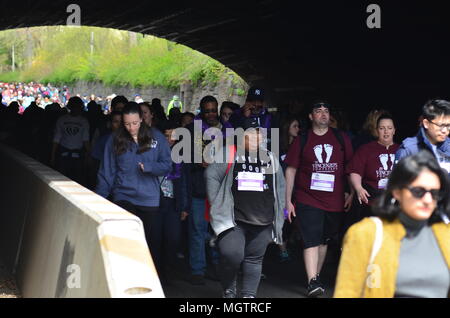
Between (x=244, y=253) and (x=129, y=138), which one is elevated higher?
(x=129, y=138)

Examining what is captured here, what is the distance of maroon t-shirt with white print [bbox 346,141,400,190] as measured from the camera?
934cm

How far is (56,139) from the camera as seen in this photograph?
48.4 feet

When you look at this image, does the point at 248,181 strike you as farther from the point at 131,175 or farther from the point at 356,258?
the point at 356,258

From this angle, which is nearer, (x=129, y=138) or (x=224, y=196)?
(x=224, y=196)

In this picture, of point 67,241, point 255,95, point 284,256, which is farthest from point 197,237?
point 67,241

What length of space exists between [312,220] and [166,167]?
159 cm

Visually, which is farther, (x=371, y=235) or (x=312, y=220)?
(x=312, y=220)

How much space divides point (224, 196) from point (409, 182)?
398cm

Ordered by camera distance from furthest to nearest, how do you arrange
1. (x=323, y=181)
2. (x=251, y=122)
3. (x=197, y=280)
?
1. (x=251, y=122)
2. (x=197, y=280)
3. (x=323, y=181)

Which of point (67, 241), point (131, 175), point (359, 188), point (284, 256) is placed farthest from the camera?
point (284, 256)

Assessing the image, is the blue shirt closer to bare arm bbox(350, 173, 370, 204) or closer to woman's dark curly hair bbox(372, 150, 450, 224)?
bare arm bbox(350, 173, 370, 204)

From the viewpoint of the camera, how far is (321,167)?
947 cm
